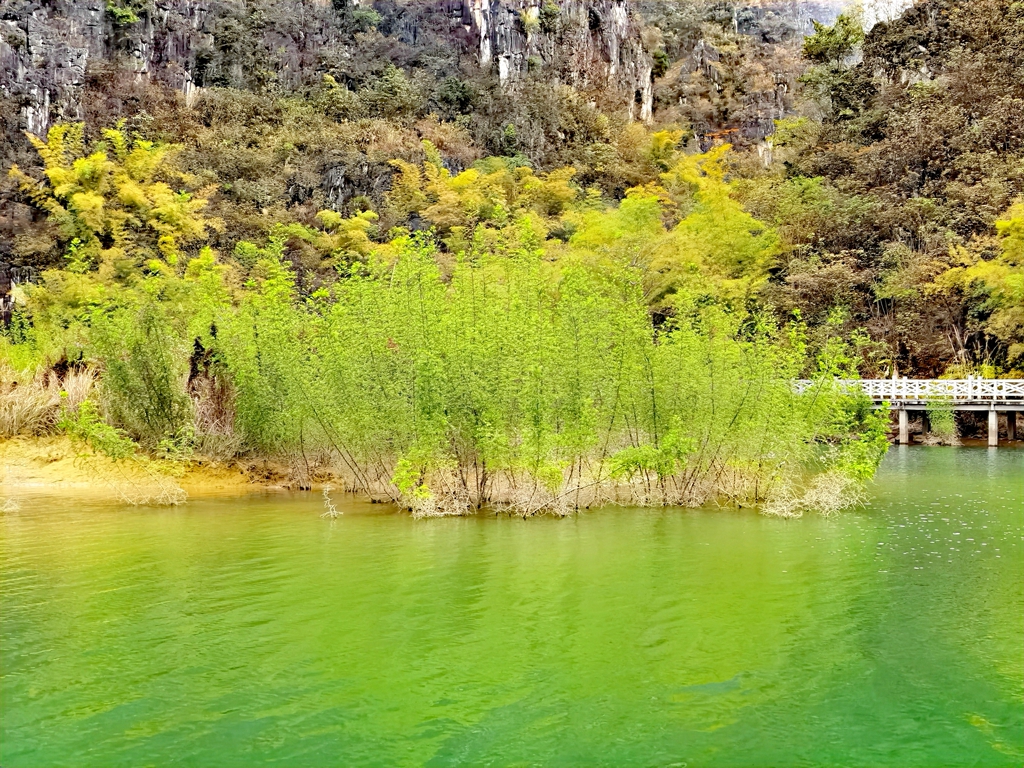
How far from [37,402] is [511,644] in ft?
40.2

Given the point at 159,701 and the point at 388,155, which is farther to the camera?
the point at 388,155

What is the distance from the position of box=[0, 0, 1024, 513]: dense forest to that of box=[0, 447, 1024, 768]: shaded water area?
5.84ft

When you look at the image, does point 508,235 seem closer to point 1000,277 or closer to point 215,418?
point 1000,277

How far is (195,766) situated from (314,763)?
632 millimetres

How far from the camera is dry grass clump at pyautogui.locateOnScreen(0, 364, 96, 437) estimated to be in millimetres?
15750

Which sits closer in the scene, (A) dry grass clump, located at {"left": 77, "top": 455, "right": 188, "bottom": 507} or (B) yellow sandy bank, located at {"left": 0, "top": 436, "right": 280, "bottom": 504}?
(A) dry grass clump, located at {"left": 77, "top": 455, "right": 188, "bottom": 507}

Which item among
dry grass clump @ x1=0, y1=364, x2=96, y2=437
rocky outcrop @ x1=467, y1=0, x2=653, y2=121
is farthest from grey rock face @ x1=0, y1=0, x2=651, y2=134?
dry grass clump @ x1=0, y1=364, x2=96, y2=437

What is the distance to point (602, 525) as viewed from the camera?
11.8 m

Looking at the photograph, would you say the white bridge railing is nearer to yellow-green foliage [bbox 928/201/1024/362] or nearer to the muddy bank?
yellow-green foliage [bbox 928/201/1024/362]

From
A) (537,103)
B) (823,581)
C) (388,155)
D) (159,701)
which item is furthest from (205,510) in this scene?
(537,103)

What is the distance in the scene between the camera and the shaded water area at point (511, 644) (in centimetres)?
532

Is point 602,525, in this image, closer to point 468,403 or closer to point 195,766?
point 468,403

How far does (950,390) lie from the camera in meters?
25.3

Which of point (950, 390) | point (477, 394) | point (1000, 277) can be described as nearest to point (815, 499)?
point (477, 394)
